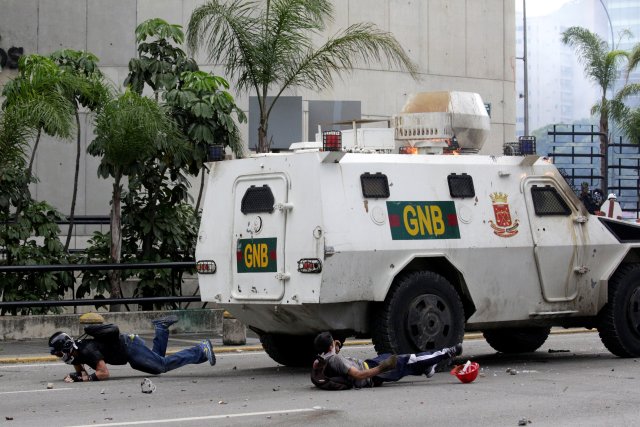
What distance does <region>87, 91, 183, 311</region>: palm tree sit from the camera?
18.5m

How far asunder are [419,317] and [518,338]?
9.94ft

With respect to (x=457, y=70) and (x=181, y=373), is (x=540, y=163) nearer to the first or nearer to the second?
(x=181, y=373)

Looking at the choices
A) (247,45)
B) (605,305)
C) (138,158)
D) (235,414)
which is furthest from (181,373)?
(247,45)

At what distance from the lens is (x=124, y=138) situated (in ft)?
61.4

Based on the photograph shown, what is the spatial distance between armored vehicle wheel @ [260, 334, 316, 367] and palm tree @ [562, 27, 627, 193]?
24.1 meters

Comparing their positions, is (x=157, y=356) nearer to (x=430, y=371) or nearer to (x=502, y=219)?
(x=430, y=371)

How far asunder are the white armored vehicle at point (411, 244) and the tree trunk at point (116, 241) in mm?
5626

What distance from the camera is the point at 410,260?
12703 millimetres

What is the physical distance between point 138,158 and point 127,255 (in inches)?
72.1

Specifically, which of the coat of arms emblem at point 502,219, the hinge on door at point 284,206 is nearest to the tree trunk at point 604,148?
the coat of arms emblem at point 502,219

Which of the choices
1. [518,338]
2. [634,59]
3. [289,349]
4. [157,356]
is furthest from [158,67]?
[634,59]

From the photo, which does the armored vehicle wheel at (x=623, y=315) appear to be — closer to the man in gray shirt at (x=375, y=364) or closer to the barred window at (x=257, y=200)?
the man in gray shirt at (x=375, y=364)

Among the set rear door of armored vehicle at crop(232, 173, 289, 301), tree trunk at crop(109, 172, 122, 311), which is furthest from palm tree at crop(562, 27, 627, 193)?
rear door of armored vehicle at crop(232, 173, 289, 301)

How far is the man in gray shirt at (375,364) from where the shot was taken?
1141 centimetres
